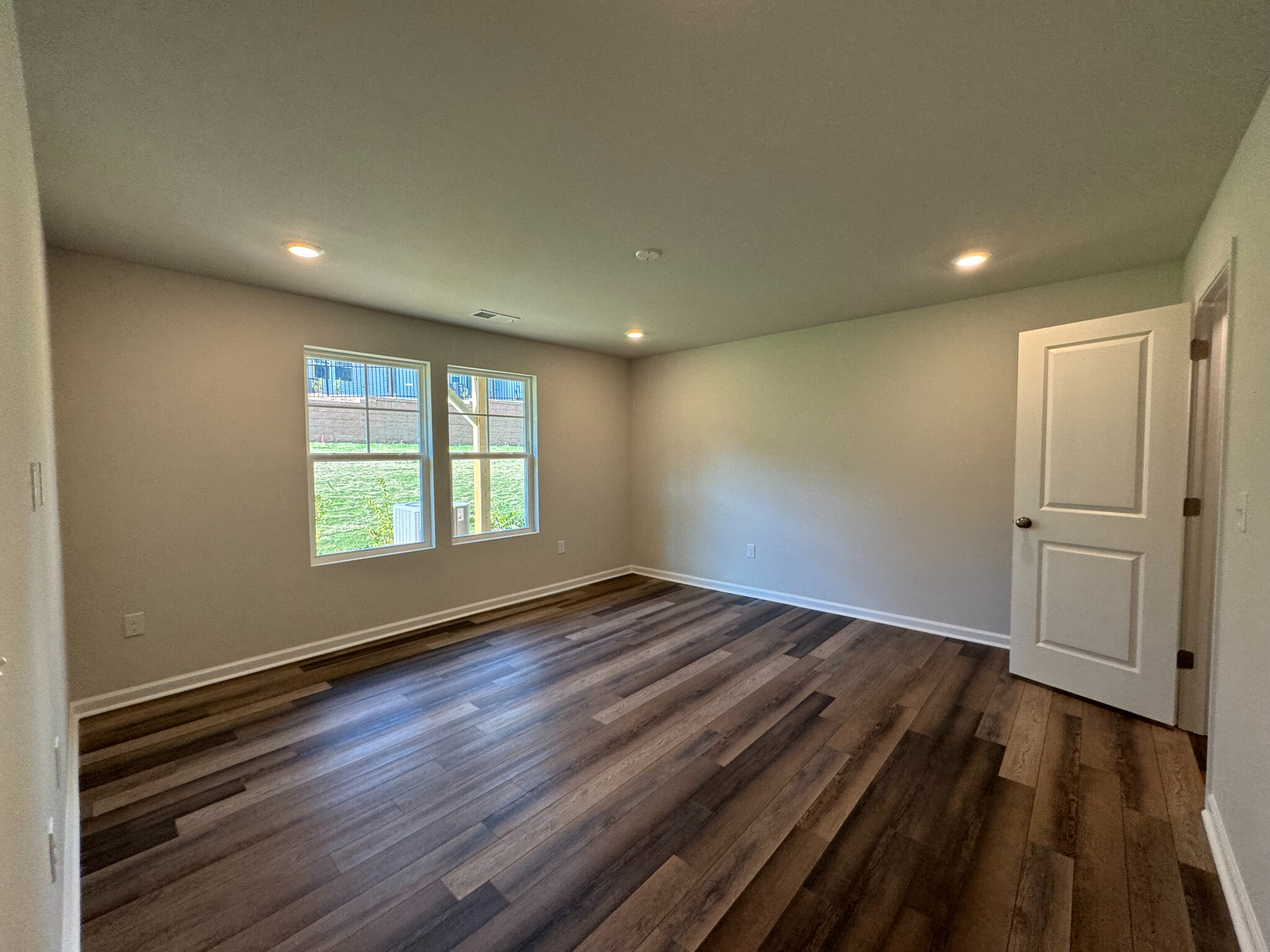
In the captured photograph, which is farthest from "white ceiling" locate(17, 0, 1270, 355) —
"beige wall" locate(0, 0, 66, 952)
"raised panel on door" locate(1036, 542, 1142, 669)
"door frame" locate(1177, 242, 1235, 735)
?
"raised panel on door" locate(1036, 542, 1142, 669)

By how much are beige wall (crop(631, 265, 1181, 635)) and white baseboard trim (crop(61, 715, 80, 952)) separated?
4.23m

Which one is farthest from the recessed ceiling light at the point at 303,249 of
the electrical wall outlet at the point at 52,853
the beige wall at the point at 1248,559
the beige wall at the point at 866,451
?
the beige wall at the point at 1248,559

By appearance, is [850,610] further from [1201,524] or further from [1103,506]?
[1201,524]

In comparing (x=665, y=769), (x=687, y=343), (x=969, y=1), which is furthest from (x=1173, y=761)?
(x=687, y=343)

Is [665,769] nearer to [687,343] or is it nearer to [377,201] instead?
[377,201]

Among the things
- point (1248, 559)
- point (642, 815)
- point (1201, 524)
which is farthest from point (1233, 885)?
point (642, 815)

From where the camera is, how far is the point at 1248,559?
1529 mm

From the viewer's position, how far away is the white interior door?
8.08ft

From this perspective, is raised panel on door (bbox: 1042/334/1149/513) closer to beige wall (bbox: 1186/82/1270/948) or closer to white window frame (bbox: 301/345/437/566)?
beige wall (bbox: 1186/82/1270/948)

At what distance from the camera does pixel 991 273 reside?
2.98 metres

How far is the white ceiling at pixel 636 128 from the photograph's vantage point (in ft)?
4.14

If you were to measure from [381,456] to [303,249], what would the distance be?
5.06ft

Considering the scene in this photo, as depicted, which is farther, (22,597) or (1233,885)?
(1233,885)

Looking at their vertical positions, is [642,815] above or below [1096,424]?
below
